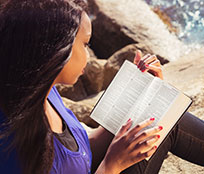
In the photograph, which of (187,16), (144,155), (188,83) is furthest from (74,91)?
(187,16)

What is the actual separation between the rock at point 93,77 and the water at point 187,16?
258cm

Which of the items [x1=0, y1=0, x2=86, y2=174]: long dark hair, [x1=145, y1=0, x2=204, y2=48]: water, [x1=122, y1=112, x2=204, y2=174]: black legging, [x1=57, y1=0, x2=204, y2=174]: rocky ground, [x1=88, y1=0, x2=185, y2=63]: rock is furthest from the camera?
[x1=145, y1=0, x2=204, y2=48]: water

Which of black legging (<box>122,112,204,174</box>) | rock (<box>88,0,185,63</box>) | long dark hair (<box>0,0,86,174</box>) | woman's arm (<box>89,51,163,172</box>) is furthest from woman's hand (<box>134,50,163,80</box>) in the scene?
rock (<box>88,0,185,63</box>)

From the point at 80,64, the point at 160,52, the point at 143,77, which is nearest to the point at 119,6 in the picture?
the point at 160,52

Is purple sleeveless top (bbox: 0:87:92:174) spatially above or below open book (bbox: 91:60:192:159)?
below

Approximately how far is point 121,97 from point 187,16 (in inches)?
209

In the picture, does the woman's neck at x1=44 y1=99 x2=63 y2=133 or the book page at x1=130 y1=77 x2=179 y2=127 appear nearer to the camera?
the woman's neck at x1=44 y1=99 x2=63 y2=133

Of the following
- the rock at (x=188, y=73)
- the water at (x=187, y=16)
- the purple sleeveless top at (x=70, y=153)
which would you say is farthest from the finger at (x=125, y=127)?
the water at (x=187, y=16)

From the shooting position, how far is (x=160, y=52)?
373cm

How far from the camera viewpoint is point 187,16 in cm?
635

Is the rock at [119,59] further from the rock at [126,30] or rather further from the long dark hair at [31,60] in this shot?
the long dark hair at [31,60]

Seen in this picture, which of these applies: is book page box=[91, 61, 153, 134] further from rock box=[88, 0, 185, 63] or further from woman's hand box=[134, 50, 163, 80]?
rock box=[88, 0, 185, 63]

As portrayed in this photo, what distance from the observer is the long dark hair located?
885mm

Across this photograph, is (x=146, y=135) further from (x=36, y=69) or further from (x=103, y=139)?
(x=36, y=69)
